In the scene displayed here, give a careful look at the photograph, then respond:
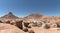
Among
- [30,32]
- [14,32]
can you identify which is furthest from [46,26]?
[14,32]

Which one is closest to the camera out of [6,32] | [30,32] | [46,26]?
[6,32]

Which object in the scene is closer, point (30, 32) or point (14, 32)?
point (14, 32)

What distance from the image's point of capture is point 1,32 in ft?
23.8

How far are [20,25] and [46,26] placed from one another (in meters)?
3.89

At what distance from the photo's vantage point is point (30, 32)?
984 cm

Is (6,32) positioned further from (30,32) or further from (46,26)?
(46,26)

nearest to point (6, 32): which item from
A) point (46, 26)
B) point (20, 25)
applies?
point (20, 25)

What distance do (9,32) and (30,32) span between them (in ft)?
10.2

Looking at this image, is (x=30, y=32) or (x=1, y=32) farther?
(x=30, y=32)

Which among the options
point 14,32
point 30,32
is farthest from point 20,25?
point 14,32

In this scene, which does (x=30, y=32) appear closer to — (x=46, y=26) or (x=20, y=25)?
(x=20, y=25)

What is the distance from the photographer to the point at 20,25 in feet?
41.5

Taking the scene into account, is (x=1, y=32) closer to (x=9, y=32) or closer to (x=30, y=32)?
(x=9, y=32)

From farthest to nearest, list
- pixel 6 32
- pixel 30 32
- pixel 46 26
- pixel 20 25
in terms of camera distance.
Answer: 1. pixel 46 26
2. pixel 20 25
3. pixel 30 32
4. pixel 6 32
